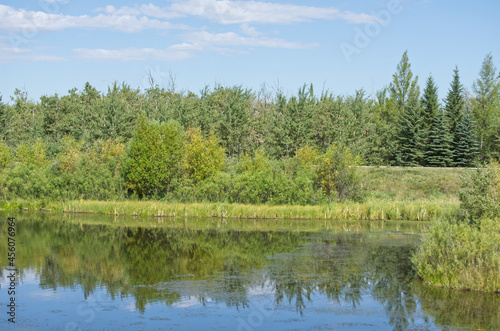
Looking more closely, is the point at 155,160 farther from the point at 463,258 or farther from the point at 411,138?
the point at 411,138

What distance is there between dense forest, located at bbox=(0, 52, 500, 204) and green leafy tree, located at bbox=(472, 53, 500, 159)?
0.64 ft

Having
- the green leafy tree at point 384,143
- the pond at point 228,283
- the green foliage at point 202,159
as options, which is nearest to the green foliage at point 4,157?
the green foliage at point 202,159

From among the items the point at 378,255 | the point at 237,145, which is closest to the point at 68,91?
the point at 237,145

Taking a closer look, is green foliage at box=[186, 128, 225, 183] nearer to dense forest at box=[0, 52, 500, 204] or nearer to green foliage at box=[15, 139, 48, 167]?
dense forest at box=[0, 52, 500, 204]

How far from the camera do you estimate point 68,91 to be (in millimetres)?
70938

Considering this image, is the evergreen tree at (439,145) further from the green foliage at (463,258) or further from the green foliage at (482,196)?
the green foliage at (463,258)

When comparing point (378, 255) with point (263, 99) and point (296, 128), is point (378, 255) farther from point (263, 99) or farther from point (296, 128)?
point (263, 99)

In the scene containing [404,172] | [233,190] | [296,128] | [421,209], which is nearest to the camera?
[421,209]

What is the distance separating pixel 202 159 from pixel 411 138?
90.0 feet

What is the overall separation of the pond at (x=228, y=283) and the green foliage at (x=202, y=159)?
1098 centimetres

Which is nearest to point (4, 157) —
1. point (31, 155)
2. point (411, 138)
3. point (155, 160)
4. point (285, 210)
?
point (31, 155)

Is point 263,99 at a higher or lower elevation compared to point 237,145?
higher

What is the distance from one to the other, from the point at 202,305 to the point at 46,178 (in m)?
27.8

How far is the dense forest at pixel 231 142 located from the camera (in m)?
36.9
